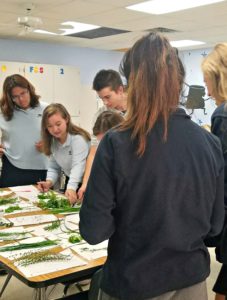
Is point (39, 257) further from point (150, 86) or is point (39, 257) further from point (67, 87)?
point (67, 87)

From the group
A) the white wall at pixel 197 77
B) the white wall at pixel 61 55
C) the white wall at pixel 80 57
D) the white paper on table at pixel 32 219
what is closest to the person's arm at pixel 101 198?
the white paper on table at pixel 32 219

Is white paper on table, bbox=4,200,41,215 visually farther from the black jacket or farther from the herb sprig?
the black jacket

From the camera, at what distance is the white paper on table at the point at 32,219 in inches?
80.7

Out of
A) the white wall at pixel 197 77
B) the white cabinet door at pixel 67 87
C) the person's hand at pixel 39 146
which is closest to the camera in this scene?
the person's hand at pixel 39 146

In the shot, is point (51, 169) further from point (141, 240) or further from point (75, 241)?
point (141, 240)

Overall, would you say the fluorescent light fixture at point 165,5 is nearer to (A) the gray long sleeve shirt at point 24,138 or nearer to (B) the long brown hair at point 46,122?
(A) the gray long sleeve shirt at point 24,138

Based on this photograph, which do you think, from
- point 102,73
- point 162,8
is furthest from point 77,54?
point 102,73

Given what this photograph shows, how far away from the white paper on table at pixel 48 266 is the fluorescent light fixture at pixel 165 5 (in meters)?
3.35

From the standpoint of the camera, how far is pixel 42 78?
6.64 meters

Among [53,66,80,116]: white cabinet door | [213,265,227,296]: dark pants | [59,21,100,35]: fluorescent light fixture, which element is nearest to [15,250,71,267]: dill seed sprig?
[213,265,227,296]: dark pants

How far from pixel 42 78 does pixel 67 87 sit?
0.50 metres

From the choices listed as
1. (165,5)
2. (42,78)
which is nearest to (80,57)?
(42,78)

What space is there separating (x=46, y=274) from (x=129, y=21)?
424 cm

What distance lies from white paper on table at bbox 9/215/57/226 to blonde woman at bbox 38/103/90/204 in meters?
0.34
